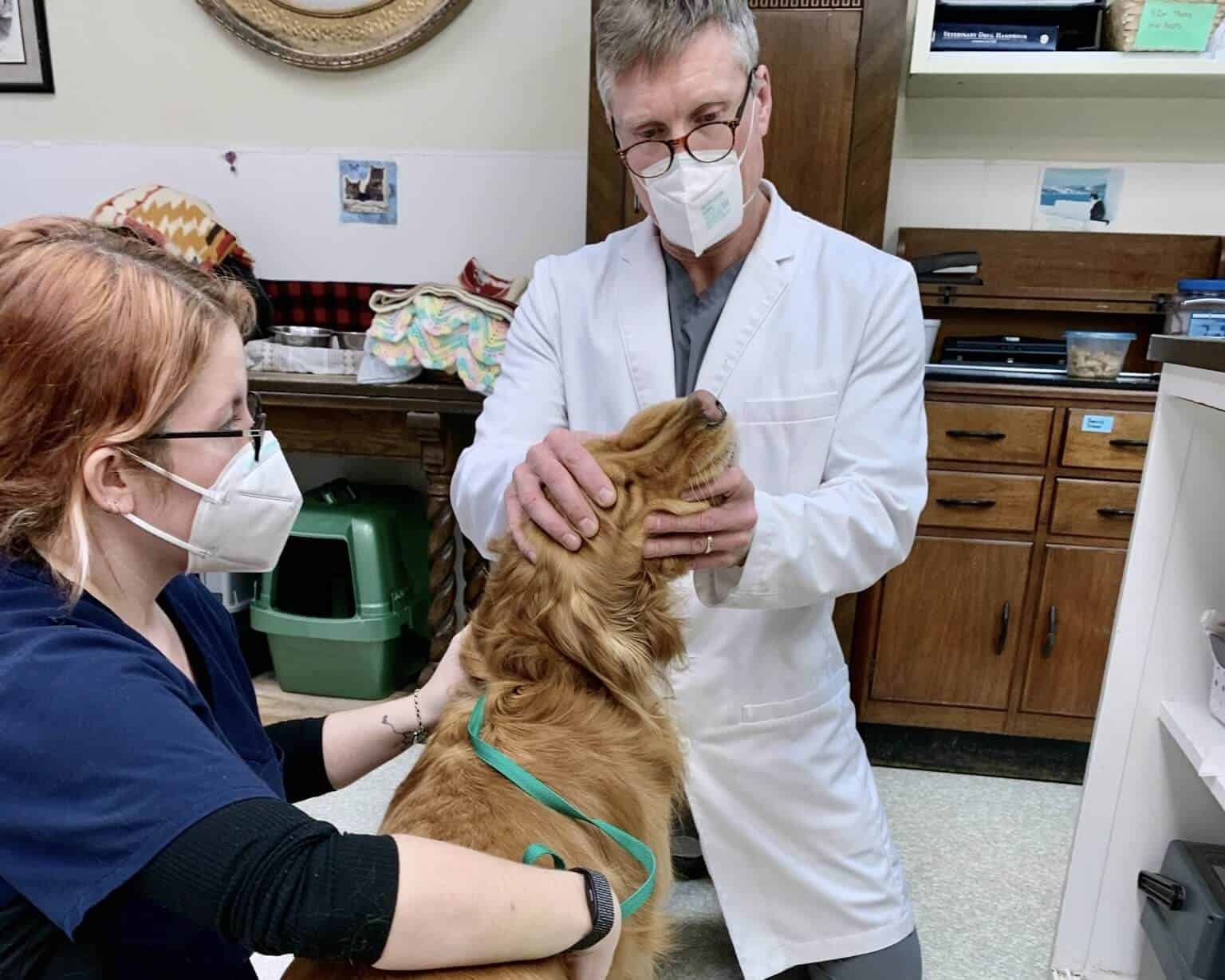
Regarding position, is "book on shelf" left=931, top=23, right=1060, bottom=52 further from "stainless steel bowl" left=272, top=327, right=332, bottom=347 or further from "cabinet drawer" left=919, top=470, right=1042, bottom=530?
"stainless steel bowl" left=272, top=327, right=332, bottom=347

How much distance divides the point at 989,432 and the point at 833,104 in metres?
0.85

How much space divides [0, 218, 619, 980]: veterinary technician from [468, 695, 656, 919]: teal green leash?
0.09 m

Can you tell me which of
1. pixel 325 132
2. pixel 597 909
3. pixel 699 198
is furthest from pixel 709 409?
pixel 325 132

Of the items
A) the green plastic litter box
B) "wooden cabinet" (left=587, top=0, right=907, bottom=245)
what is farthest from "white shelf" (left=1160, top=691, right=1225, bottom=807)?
the green plastic litter box

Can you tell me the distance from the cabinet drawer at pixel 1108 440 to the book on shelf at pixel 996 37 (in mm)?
925

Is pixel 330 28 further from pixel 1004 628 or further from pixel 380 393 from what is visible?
pixel 1004 628

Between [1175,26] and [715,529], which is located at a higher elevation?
[1175,26]

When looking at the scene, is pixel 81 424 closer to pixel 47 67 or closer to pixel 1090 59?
pixel 1090 59

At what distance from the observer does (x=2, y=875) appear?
0.67 m

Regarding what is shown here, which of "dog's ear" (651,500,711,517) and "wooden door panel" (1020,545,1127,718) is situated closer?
"dog's ear" (651,500,711,517)

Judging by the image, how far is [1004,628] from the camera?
2230 mm

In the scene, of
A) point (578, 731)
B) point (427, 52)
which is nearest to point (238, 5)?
point (427, 52)

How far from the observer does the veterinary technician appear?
630 millimetres

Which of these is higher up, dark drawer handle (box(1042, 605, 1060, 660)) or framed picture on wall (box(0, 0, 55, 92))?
framed picture on wall (box(0, 0, 55, 92))
